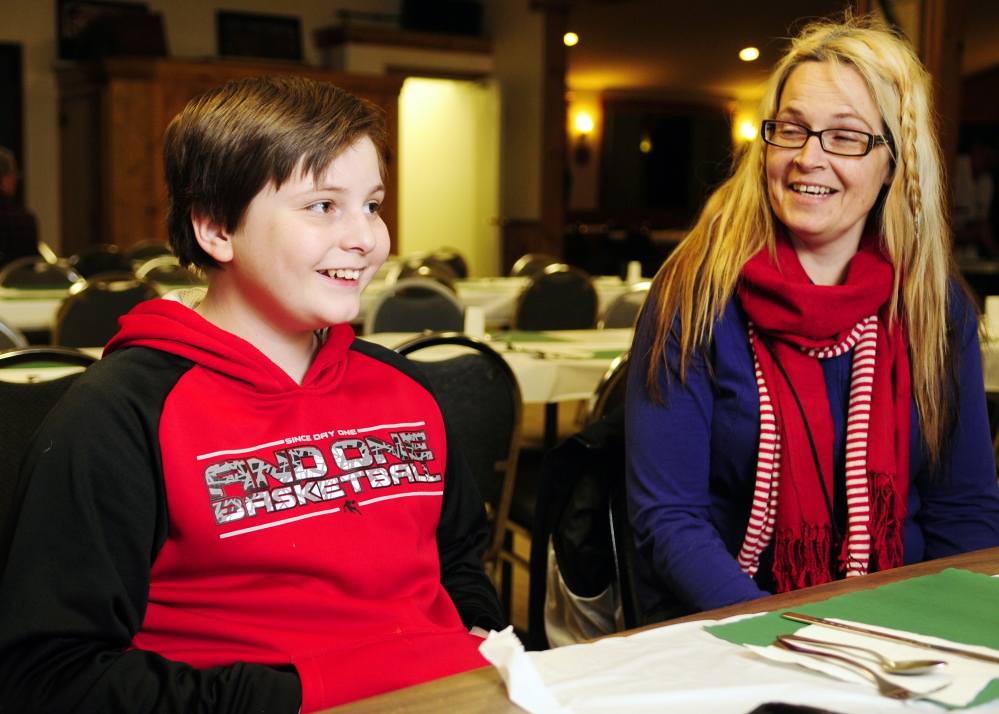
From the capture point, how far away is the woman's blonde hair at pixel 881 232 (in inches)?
61.5

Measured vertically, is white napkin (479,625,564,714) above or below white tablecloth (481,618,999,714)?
above

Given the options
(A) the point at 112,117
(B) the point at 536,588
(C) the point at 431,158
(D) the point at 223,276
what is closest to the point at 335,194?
(D) the point at 223,276

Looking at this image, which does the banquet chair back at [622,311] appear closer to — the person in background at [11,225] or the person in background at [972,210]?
the person in background at [11,225]

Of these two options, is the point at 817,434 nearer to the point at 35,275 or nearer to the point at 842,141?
the point at 842,141

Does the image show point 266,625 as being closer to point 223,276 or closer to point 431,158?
point 223,276

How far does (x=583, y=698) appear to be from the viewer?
794 mm

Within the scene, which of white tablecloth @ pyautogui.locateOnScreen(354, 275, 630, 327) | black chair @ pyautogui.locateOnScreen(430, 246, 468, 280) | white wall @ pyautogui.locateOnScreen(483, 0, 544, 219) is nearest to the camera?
white tablecloth @ pyautogui.locateOnScreen(354, 275, 630, 327)

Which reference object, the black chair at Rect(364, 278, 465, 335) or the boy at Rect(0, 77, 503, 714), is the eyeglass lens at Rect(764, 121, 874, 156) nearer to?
the boy at Rect(0, 77, 503, 714)

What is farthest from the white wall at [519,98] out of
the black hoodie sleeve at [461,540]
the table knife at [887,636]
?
the table knife at [887,636]

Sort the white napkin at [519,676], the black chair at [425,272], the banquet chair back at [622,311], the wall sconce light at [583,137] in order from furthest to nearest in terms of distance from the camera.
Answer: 1. the wall sconce light at [583,137]
2. the black chair at [425,272]
3. the banquet chair back at [622,311]
4. the white napkin at [519,676]

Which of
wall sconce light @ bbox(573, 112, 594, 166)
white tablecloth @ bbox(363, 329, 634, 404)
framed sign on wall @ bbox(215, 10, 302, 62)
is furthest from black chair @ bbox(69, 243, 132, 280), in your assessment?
wall sconce light @ bbox(573, 112, 594, 166)

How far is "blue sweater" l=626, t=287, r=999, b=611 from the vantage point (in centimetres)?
149

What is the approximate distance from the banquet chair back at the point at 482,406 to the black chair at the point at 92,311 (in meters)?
1.78

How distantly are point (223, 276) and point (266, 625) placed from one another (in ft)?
1.33
